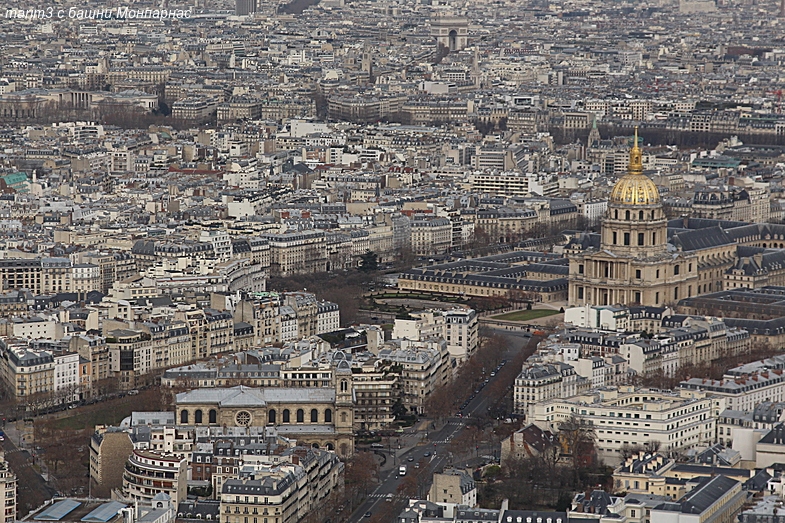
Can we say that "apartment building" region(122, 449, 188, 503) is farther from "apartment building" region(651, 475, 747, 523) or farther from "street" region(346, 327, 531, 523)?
"apartment building" region(651, 475, 747, 523)

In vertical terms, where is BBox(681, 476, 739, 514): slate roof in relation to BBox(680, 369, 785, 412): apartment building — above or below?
above

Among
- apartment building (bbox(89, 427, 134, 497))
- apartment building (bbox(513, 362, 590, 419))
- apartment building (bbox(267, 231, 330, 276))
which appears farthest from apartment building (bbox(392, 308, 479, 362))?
apartment building (bbox(267, 231, 330, 276))

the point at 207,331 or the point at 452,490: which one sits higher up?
the point at 452,490

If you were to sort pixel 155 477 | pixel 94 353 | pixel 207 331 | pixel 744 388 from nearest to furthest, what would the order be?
pixel 155 477 < pixel 744 388 < pixel 94 353 < pixel 207 331

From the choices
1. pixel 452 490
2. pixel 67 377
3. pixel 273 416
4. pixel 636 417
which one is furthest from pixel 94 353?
pixel 452 490

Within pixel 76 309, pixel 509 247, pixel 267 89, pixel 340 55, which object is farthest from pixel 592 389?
pixel 340 55

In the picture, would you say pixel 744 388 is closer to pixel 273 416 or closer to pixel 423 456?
pixel 423 456
